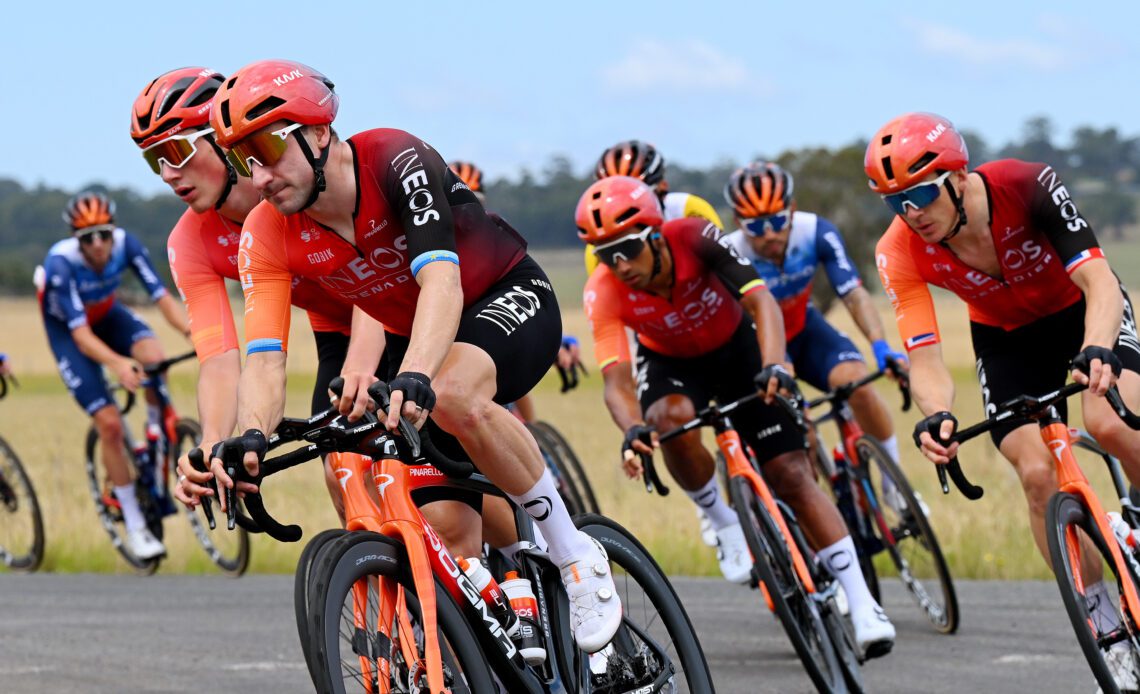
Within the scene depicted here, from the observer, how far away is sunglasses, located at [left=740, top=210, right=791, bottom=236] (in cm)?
988

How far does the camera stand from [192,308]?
628 centimetres

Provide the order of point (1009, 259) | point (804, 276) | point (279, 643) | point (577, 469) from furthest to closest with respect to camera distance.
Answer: point (577, 469), point (804, 276), point (279, 643), point (1009, 259)

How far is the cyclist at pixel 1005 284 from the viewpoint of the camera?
6176mm

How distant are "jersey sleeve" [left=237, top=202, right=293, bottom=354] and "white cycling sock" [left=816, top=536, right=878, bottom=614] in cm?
351

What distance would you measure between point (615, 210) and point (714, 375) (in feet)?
4.23

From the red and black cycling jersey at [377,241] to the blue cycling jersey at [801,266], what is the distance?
16.2 ft

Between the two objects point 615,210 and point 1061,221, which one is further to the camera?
point 615,210

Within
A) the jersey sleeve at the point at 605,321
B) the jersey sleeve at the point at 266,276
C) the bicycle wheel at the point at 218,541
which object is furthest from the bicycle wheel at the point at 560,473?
the jersey sleeve at the point at 266,276

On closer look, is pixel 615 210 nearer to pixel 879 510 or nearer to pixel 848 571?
pixel 848 571

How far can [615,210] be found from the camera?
7.71 meters

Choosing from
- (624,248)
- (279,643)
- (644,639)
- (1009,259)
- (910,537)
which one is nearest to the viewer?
(644,639)

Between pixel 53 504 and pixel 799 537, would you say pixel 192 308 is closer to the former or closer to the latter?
pixel 799 537

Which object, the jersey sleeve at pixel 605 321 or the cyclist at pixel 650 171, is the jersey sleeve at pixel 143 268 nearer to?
the cyclist at pixel 650 171

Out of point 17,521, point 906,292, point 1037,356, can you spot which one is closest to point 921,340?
point 906,292
